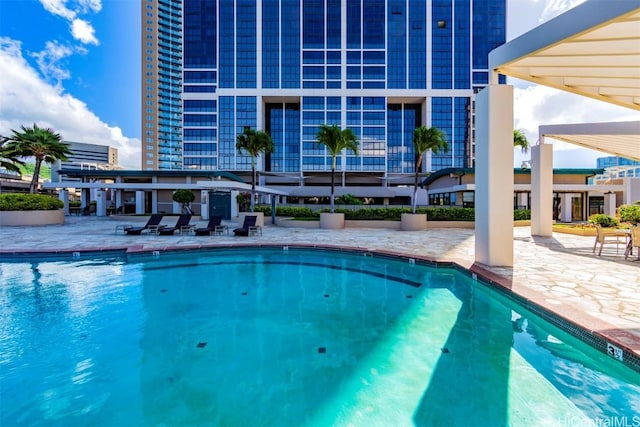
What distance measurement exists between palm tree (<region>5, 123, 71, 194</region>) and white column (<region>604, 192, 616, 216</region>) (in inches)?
1689

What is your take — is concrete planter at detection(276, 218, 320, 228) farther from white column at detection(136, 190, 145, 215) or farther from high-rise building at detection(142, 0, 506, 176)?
high-rise building at detection(142, 0, 506, 176)

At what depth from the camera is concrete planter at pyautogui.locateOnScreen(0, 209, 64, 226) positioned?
16875 mm

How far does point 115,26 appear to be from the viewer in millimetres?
29469

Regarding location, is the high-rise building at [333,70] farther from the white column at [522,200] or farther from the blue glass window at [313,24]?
the white column at [522,200]

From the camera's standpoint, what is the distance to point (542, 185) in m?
11.9

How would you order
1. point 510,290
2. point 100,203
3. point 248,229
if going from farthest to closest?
1. point 100,203
2. point 248,229
3. point 510,290

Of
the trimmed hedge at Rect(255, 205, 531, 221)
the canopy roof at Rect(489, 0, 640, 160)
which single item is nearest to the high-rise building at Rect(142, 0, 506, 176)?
the trimmed hedge at Rect(255, 205, 531, 221)

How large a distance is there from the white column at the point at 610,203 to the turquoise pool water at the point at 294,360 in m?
24.9

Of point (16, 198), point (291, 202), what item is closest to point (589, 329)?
point (16, 198)

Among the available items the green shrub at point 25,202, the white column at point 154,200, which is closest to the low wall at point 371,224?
the green shrub at point 25,202

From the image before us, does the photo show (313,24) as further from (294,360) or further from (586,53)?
(294,360)

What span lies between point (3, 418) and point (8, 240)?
14.0m

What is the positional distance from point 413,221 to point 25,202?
2412cm

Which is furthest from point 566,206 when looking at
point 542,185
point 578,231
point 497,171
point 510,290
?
point 510,290
